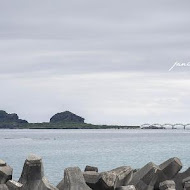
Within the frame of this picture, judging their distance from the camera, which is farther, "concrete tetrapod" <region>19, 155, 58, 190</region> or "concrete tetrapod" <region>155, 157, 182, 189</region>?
"concrete tetrapod" <region>155, 157, 182, 189</region>

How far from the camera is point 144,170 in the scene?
48.2 ft

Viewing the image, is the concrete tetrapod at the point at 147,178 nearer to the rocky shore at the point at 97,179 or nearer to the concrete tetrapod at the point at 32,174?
the rocky shore at the point at 97,179

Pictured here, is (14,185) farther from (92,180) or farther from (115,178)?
(115,178)

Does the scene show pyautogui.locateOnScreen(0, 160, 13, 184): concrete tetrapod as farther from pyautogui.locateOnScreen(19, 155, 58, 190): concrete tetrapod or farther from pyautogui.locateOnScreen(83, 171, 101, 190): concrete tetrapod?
pyautogui.locateOnScreen(83, 171, 101, 190): concrete tetrapod

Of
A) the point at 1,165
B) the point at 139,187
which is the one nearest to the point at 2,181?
the point at 1,165

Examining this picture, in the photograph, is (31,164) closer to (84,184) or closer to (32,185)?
(32,185)

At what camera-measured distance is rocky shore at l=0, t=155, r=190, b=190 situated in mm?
13195

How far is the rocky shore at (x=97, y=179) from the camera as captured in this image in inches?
520

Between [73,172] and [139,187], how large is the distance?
5.78 ft

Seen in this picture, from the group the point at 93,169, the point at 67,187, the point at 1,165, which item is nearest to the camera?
the point at 67,187

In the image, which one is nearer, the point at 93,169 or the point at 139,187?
the point at 139,187

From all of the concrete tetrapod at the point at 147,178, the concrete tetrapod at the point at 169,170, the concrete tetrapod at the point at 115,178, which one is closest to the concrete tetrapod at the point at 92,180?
the concrete tetrapod at the point at 115,178

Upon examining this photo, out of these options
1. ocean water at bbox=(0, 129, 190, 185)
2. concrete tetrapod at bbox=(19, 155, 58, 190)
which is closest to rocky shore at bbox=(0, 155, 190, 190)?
concrete tetrapod at bbox=(19, 155, 58, 190)

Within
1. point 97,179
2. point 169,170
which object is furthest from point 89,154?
point 97,179
